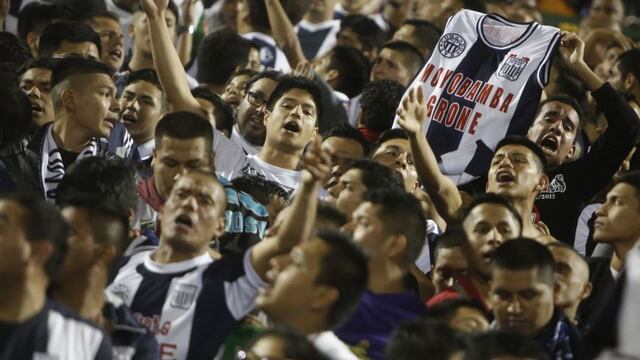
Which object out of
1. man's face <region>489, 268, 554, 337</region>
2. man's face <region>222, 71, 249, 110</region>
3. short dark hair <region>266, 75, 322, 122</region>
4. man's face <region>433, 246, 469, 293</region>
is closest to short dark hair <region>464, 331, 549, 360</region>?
man's face <region>489, 268, 554, 337</region>

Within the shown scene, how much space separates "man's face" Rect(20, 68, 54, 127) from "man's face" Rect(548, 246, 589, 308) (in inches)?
116

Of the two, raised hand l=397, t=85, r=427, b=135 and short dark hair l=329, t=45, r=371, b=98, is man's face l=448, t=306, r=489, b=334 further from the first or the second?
short dark hair l=329, t=45, r=371, b=98

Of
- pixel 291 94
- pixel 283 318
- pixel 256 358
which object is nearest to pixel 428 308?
pixel 283 318

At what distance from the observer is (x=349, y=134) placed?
8.06 meters

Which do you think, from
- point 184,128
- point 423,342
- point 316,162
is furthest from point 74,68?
point 423,342

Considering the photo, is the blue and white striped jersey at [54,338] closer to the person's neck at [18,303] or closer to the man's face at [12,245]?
the person's neck at [18,303]

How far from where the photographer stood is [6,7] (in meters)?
10.4

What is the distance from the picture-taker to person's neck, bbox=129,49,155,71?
9.70 meters

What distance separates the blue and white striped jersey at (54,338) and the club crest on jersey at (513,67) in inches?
148

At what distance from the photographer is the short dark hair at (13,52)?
9117 mm

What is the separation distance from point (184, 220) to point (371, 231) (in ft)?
2.57

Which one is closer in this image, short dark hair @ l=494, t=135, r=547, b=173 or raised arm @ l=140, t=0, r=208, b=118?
raised arm @ l=140, t=0, r=208, b=118

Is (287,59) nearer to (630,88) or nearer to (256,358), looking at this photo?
(630,88)

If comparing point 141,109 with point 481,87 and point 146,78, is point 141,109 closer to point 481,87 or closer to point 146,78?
point 146,78
